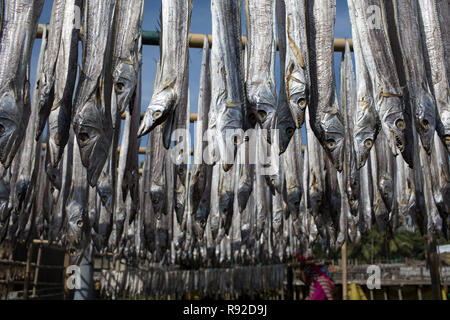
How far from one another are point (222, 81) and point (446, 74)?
1.30 m

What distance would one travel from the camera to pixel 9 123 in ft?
6.24

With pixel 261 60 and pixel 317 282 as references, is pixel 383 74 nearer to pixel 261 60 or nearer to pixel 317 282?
pixel 261 60

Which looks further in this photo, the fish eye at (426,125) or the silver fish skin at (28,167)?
the silver fish skin at (28,167)

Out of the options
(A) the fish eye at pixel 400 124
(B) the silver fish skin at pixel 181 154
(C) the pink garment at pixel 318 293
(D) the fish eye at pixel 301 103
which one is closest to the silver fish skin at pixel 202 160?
(B) the silver fish skin at pixel 181 154

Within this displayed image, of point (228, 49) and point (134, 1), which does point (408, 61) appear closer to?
point (228, 49)

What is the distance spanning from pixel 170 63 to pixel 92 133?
1.98ft

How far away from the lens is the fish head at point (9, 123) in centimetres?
188

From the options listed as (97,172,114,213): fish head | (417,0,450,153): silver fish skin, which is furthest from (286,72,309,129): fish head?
(97,172,114,213): fish head

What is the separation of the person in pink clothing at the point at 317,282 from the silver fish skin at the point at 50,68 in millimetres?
8825

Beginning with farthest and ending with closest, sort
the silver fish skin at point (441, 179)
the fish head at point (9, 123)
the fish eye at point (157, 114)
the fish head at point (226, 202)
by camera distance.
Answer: the silver fish skin at point (441, 179)
the fish head at point (226, 202)
the fish eye at point (157, 114)
the fish head at point (9, 123)

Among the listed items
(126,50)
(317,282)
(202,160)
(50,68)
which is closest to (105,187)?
(202,160)

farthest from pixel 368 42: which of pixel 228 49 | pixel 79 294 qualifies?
pixel 79 294

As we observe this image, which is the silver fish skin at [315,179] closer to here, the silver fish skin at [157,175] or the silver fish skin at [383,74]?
the silver fish skin at [383,74]

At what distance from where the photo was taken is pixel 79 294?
33.7ft
